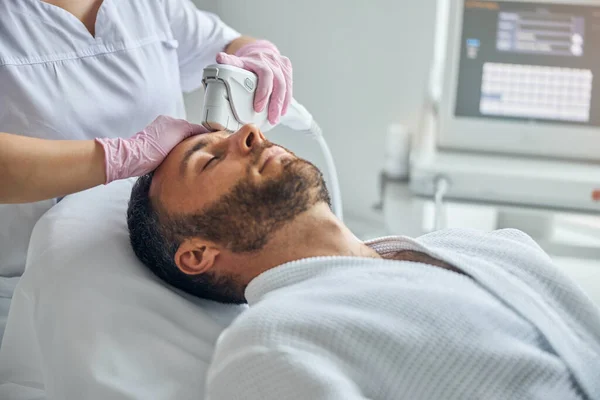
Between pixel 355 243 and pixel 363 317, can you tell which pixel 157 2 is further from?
pixel 363 317

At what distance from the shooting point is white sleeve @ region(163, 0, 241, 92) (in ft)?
5.25

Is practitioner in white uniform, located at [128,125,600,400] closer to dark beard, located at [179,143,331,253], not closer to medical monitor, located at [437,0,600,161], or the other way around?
dark beard, located at [179,143,331,253]

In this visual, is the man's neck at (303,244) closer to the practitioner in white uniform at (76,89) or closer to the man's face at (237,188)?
the man's face at (237,188)

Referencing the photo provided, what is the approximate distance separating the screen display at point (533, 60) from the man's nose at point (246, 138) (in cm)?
93

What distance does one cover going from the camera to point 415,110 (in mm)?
2361

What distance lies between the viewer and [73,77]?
134 centimetres

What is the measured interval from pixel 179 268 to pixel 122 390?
22 cm

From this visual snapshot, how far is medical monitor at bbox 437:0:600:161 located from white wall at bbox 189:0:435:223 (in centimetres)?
30

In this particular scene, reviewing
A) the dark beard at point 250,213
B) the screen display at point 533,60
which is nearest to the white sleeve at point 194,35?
the dark beard at point 250,213

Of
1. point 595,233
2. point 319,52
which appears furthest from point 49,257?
point 595,233

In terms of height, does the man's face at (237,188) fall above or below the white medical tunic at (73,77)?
below

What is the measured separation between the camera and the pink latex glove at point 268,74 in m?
1.37

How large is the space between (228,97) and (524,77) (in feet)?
3.28

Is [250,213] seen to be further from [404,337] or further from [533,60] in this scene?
[533,60]
